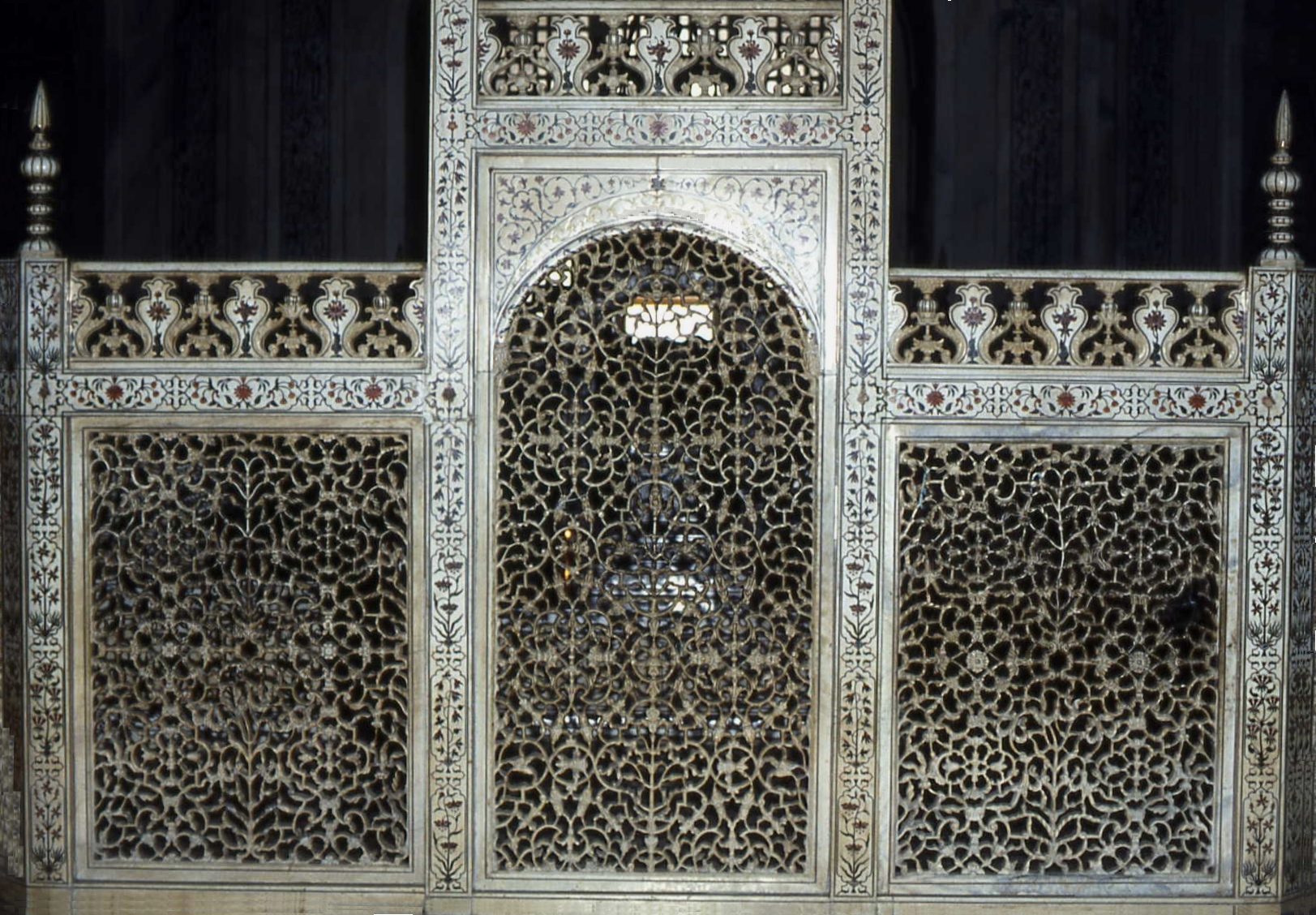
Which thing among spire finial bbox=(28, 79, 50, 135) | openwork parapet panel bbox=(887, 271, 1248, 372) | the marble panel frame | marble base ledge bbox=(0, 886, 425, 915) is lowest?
marble base ledge bbox=(0, 886, 425, 915)

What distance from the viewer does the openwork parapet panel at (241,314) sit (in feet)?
13.8

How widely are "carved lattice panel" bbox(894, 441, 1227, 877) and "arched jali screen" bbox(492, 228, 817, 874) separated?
1.10 feet

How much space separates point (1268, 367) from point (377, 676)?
8.52ft

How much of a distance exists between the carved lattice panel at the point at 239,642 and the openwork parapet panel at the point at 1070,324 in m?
1.49

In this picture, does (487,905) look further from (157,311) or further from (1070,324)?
(1070,324)

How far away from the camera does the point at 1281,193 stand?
4.16 m

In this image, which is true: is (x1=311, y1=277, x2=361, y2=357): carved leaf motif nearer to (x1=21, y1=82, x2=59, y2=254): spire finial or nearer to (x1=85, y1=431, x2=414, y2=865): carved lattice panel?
(x1=85, y1=431, x2=414, y2=865): carved lattice panel

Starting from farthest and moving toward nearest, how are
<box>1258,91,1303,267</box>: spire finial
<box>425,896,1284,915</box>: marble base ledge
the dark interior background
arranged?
1. the dark interior background
2. <box>425,896,1284,915</box>: marble base ledge
3. <box>1258,91,1303,267</box>: spire finial

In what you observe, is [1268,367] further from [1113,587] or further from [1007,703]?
[1007,703]

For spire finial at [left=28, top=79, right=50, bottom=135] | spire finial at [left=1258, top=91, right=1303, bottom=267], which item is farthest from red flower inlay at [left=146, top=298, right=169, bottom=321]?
spire finial at [left=1258, top=91, right=1303, bottom=267]

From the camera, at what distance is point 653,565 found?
14.0ft

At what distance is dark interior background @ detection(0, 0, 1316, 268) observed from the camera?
4668 mm

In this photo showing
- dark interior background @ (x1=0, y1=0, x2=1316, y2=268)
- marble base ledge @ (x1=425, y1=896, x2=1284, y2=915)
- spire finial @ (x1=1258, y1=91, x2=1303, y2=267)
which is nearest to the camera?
spire finial @ (x1=1258, y1=91, x2=1303, y2=267)

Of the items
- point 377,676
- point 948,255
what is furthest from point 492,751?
point 948,255
